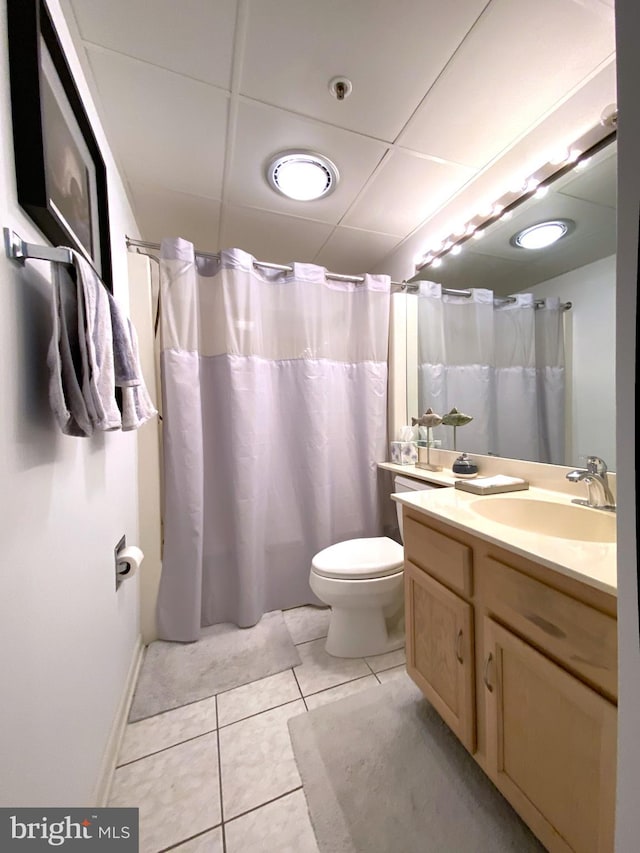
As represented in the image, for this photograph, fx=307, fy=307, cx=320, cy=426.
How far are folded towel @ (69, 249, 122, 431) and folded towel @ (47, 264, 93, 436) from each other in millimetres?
16

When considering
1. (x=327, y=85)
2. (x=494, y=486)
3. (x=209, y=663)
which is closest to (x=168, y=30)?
(x=327, y=85)

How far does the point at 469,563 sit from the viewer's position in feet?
2.83

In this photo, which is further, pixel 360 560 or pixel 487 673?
pixel 360 560

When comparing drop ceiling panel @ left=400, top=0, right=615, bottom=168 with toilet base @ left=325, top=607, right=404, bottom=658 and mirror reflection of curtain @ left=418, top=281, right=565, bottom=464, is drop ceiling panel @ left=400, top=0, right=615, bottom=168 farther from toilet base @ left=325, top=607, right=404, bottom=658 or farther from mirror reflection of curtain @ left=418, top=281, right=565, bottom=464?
toilet base @ left=325, top=607, right=404, bottom=658

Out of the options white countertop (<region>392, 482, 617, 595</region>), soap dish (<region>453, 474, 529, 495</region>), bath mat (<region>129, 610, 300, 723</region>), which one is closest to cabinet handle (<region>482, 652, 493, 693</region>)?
white countertop (<region>392, 482, 617, 595</region>)

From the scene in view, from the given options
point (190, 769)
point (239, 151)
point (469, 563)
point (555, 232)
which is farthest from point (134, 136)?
point (190, 769)

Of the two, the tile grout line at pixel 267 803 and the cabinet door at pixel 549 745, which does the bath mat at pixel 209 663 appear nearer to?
the tile grout line at pixel 267 803

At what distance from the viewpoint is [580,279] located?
1.10 metres

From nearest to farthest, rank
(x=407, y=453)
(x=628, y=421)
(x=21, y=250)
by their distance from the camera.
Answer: (x=628, y=421) < (x=21, y=250) < (x=407, y=453)

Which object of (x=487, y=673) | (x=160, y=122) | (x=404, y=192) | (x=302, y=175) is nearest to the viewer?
(x=487, y=673)

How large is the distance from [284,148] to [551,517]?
1.74 metres

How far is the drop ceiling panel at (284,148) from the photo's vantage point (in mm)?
1155

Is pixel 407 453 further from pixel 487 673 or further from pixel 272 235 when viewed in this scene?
pixel 272 235

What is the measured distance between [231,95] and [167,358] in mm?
1033
